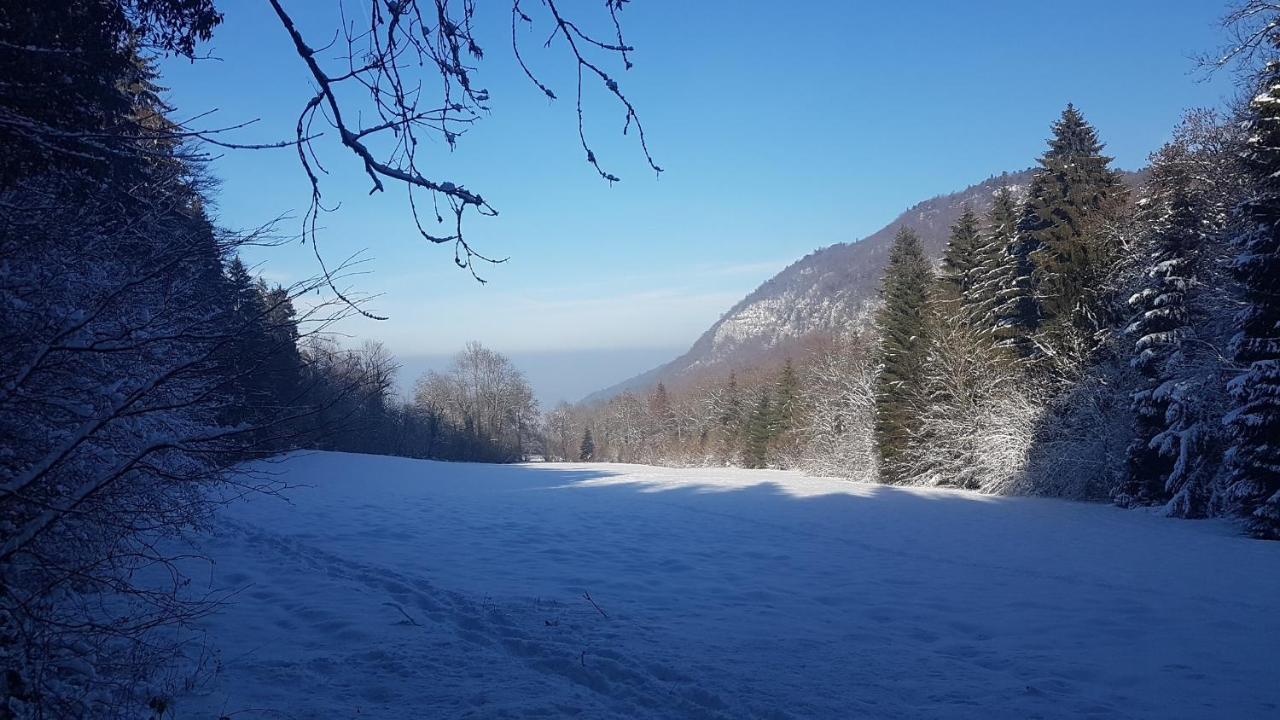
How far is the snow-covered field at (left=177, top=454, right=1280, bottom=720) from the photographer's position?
163 inches

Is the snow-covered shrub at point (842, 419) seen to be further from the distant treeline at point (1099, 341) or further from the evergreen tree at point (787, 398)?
the evergreen tree at point (787, 398)

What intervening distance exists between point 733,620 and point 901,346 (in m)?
25.6

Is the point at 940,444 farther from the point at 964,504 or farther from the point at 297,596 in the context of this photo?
the point at 297,596

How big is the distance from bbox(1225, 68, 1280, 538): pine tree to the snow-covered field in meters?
0.98

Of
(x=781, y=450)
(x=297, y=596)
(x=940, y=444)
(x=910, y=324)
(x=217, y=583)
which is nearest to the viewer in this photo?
(x=297, y=596)

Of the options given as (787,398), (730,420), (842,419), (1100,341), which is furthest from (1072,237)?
(730,420)

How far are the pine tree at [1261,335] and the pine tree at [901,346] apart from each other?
1670 centimetres

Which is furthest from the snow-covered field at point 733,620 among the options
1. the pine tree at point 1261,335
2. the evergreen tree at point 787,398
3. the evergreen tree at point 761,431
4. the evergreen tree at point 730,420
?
the evergreen tree at point 730,420

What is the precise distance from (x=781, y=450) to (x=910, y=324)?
20.0 metres

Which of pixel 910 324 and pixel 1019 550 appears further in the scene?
pixel 910 324

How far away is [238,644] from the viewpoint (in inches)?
195

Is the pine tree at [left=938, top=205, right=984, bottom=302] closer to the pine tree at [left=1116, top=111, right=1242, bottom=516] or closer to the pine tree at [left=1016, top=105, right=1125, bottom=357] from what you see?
the pine tree at [left=1016, top=105, right=1125, bottom=357]

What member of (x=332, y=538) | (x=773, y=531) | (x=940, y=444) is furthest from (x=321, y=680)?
(x=940, y=444)

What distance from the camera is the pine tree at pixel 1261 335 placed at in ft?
35.9
